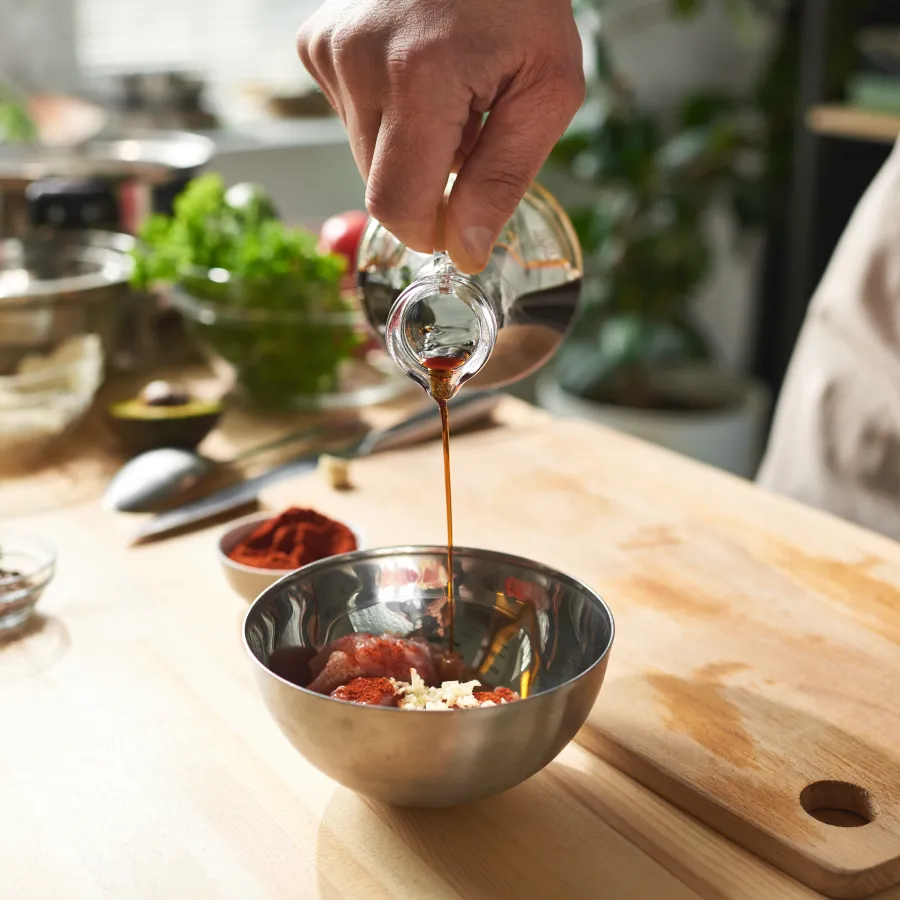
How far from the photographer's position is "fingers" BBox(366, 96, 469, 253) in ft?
2.40

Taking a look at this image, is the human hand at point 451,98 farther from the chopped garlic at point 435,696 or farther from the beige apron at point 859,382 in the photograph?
the beige apron at point 859,382

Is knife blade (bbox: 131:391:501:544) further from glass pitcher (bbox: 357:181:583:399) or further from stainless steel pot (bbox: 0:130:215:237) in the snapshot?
stainless steel pot (bbox: 0:130:215:237)

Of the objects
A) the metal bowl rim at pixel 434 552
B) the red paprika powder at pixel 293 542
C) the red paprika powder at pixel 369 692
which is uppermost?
the metal bowl rim at pixel 434 552

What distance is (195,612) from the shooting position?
0.98 m

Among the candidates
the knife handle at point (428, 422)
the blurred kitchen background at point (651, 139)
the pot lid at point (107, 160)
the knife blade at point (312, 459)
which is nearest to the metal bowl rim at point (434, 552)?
the knife blade at point (312, 459)

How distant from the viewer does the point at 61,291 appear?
1.33 metres

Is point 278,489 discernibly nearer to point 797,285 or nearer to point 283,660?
point 283,660

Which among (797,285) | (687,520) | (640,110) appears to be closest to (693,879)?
(687,520)

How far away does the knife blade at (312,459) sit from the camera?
1.13 m

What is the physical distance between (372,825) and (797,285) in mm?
2080

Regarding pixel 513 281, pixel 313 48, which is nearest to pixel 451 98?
pixel 313 48

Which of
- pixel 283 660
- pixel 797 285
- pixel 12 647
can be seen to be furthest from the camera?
pixel 797 285

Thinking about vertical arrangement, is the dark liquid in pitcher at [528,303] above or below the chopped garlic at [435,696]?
above

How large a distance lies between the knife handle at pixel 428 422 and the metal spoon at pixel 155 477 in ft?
0.44
